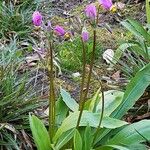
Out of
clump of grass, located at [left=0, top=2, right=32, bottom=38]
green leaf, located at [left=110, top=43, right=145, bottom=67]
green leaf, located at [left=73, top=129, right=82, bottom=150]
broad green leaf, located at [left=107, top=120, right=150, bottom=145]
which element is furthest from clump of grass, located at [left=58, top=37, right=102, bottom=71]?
green leaf, located at [left=73, top=129, right=82, bottom=150]

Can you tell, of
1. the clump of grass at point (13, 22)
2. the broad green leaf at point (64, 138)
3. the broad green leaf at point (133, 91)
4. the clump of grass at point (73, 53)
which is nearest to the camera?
the broad green leaf at point (64, 138)

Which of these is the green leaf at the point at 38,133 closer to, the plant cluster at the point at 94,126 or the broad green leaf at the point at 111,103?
the plant cluster at the point at 94,126

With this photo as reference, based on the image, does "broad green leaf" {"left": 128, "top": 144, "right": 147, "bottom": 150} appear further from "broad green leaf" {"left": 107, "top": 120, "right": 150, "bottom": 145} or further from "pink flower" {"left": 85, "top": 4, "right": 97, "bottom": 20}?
"pink flower" {"left": 85, "top": 4, "right": 97, "bottom": 20}

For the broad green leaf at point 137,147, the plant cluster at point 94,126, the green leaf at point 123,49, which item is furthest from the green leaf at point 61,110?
the green leaf at point 123,49

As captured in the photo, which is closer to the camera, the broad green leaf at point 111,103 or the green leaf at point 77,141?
the green leaf at point 77,141

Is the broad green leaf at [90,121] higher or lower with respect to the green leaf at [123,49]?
lower

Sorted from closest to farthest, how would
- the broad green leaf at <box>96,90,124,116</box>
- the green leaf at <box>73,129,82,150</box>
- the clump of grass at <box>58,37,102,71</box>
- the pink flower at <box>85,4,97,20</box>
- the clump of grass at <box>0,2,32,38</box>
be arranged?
1. the pink flower at <box>85,4,97,20</box>
2. the green leaf at <box>73,129,82,150</box>
3. the broad green leaf at <box>96,90,124,116</box>
4. the clump of grass at <box>58,37,102,71</box>
5. the clump of grass at <box>0,2,32,38</box>
